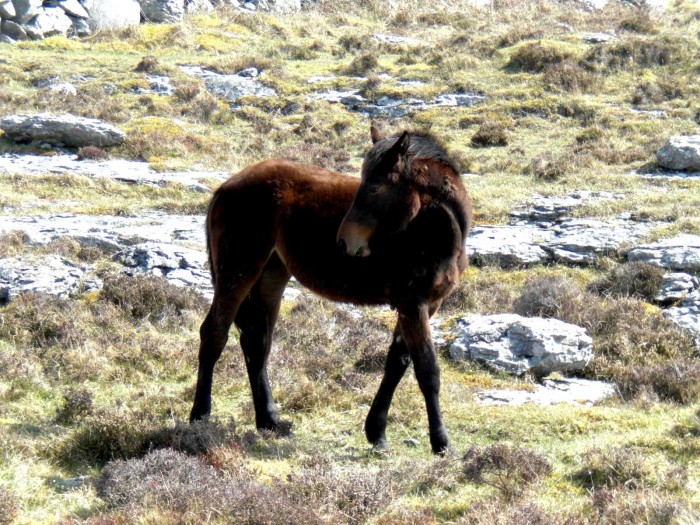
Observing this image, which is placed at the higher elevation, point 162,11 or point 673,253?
point 162,11

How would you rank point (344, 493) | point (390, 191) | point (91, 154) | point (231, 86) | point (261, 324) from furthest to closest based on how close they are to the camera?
point (231, 86), point (91, 154), point (261, 324), point (390, 191), point (344, 493)

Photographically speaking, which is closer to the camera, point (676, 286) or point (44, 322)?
point (44, 322)

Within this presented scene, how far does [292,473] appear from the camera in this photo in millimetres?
5926

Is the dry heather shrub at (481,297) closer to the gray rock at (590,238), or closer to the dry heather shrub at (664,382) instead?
the gray rock at (590,238)

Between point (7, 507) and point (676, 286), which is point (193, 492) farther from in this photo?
point (676, 286)

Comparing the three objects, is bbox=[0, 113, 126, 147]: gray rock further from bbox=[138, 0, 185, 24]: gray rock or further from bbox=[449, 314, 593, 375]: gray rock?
bbox=[138, 0, 185, 24]: gray rock

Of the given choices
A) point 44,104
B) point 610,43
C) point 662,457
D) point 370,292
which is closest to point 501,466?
point 662,457

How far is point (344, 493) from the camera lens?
527cm

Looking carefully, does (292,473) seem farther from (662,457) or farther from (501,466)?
(662,457)

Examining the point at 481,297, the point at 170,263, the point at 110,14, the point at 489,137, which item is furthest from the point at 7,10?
the point at 481,297

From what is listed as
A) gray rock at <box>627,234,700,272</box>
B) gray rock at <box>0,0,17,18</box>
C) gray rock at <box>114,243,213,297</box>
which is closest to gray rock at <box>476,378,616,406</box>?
gray rock at <box>627,234,700,272</box>

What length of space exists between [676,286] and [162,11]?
3092cm

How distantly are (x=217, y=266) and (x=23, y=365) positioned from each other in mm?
2495

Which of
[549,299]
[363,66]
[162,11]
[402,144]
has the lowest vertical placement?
[549,299]
